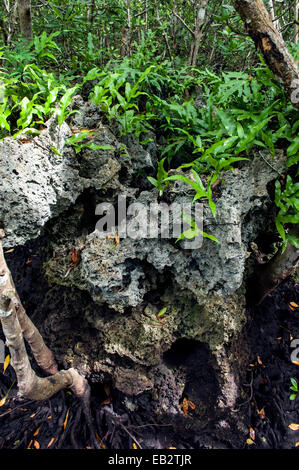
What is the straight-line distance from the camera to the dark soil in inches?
102

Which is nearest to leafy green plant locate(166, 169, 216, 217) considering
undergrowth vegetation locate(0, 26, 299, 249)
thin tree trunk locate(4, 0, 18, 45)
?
undergrowth vegetation locate(0, 26, 299, 249)

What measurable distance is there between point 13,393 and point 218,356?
2044 millimetres

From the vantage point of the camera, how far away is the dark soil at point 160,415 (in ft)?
8.52

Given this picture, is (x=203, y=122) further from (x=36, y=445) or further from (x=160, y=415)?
(x=36, y=445)

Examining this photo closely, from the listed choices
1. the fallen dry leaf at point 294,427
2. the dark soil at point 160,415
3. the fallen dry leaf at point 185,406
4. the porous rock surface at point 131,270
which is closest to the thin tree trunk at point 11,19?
the porous rock surface at point 131,270

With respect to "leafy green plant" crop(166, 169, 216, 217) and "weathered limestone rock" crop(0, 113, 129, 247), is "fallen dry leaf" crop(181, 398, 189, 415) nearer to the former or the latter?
"leafy green plant" crop(166, 169, 216, 217)

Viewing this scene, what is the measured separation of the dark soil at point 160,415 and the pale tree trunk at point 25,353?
10.4 inches

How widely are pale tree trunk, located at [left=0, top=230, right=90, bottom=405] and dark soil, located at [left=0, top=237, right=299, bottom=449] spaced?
26 cm

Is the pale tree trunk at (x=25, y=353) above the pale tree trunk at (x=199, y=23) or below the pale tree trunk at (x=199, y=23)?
below

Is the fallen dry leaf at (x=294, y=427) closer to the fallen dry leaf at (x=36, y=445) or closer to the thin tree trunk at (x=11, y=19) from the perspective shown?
the fallen dry leaf at (x=36, y=445)

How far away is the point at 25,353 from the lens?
1892 mm

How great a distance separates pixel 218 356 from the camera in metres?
2.57

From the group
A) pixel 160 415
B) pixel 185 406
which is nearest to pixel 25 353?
pixel 160 415

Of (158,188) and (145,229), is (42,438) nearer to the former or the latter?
(145,229)
